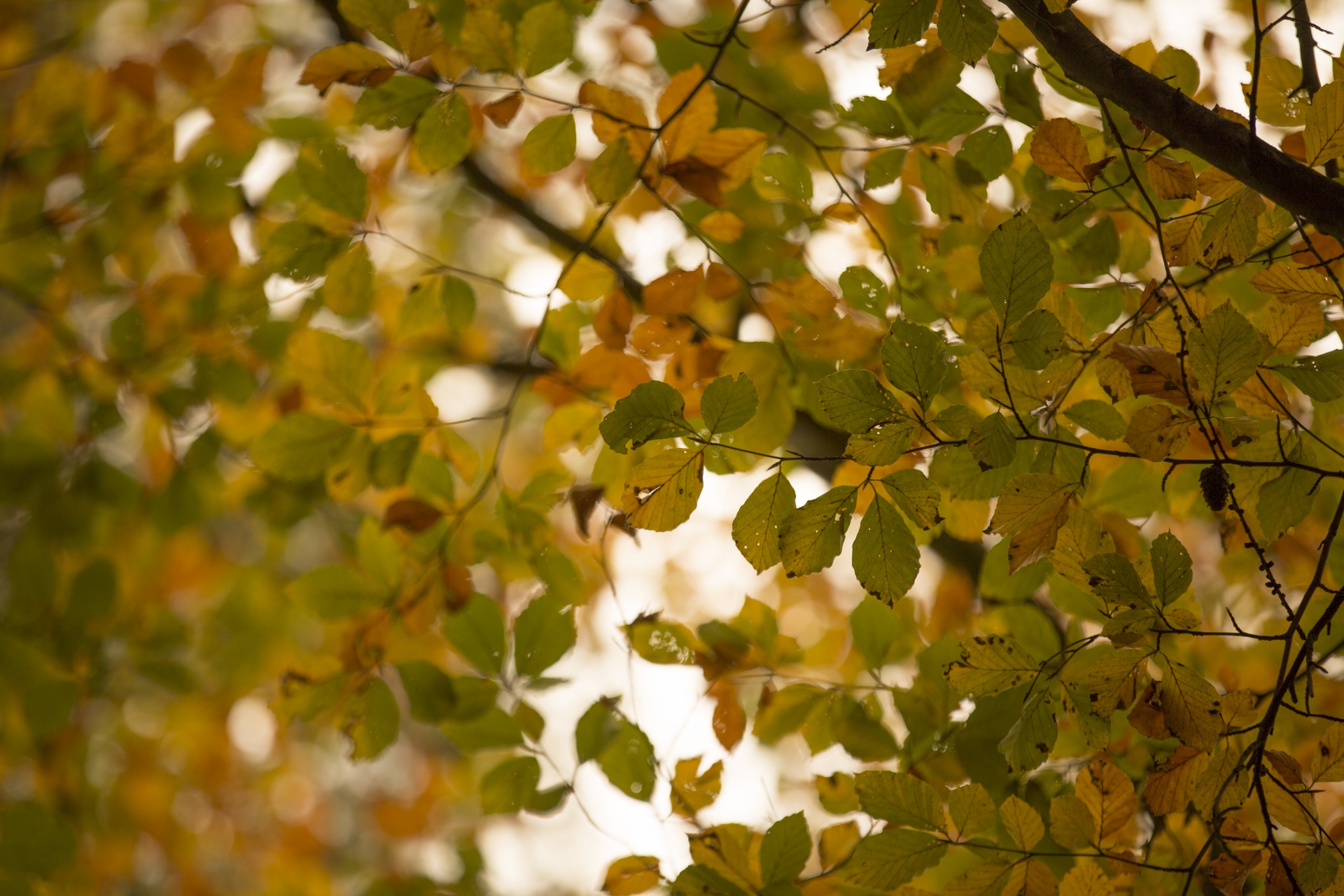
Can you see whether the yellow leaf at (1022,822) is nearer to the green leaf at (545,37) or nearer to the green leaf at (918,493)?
the green leaf at (918,493)

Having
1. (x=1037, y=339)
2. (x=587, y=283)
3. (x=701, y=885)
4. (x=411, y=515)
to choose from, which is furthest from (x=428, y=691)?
(x=1037, y=339)

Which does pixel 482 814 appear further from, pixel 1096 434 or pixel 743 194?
pixel 743 194

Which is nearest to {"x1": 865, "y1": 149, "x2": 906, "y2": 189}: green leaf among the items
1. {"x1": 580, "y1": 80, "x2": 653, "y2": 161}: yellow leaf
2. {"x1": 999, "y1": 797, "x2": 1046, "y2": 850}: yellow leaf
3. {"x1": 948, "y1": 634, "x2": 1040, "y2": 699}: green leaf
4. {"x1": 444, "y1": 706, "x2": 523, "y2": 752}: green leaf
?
{"x1": 580, "y1": 80, "x2": 653, "y2": 161}: yellow leaf

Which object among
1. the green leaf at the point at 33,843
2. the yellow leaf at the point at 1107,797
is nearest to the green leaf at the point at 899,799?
the yellow leaf at the point at 1107,797

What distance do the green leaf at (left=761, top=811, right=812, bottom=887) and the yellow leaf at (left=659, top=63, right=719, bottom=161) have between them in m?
0.59

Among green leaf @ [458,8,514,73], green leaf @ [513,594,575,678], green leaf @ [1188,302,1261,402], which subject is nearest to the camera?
green leaf @ [1188,302,1261,402]

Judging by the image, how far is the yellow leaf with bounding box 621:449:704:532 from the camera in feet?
1.88

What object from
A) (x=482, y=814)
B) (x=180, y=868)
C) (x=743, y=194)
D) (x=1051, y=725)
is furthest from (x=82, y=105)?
(x=180, y=868)

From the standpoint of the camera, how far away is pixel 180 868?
2.80 m

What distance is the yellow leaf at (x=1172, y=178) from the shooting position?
1.84ft

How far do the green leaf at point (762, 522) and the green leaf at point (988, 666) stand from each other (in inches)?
6.4

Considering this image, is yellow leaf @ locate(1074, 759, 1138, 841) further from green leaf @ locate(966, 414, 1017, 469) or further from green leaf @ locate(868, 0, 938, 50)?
green leaf @ locate(868, 0, 938, 50)

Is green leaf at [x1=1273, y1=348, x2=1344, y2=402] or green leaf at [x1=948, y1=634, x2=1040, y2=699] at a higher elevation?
green leaf at [x1=1273, y1=348, x2=1344, y2=402]

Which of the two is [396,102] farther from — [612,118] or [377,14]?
[612,118]
